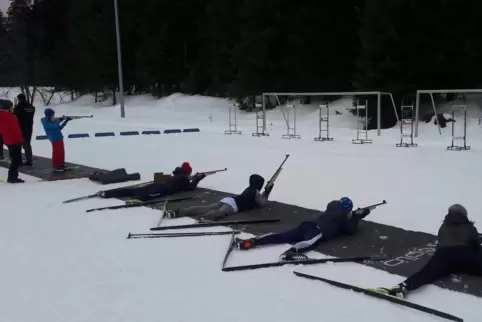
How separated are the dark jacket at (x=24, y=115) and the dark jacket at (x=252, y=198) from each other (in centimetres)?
736

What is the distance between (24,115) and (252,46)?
54.2 feet

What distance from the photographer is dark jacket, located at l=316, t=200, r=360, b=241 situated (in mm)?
6066

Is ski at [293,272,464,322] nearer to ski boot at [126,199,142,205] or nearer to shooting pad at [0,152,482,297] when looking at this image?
shooting pad at [0,152,482,297]

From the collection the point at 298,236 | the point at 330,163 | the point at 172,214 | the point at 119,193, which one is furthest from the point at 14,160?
the point at 298,236

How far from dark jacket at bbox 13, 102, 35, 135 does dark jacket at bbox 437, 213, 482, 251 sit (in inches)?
418

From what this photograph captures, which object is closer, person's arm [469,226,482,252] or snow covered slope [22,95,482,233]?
person's arm [469,226,482,252]

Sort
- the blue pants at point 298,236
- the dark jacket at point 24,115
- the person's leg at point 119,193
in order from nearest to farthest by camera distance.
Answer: the blue pants at point 298,236 < the person's leg at point 119,193 < the dark jacket at point 24,115

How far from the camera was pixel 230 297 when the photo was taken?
4656mm

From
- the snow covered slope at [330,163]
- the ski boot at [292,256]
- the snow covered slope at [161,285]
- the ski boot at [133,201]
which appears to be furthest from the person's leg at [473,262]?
the ski boot at [133,201]

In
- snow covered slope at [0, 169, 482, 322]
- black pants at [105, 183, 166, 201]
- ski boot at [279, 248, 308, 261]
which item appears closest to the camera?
snow covered slope at [0, 169, 482, 322]

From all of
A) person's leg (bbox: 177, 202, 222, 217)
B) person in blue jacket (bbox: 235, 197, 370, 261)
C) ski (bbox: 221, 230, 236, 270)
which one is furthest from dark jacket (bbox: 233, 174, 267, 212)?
person in blue jacket (bbox: 235, 197, 370, 261)

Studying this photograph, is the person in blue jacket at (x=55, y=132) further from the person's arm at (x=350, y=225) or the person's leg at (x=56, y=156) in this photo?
the person's arm at (x=350, y=225)

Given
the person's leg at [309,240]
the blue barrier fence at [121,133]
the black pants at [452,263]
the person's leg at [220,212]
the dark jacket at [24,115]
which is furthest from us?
the blue barrier fence at [121,133]

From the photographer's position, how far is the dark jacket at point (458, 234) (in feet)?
15.9
